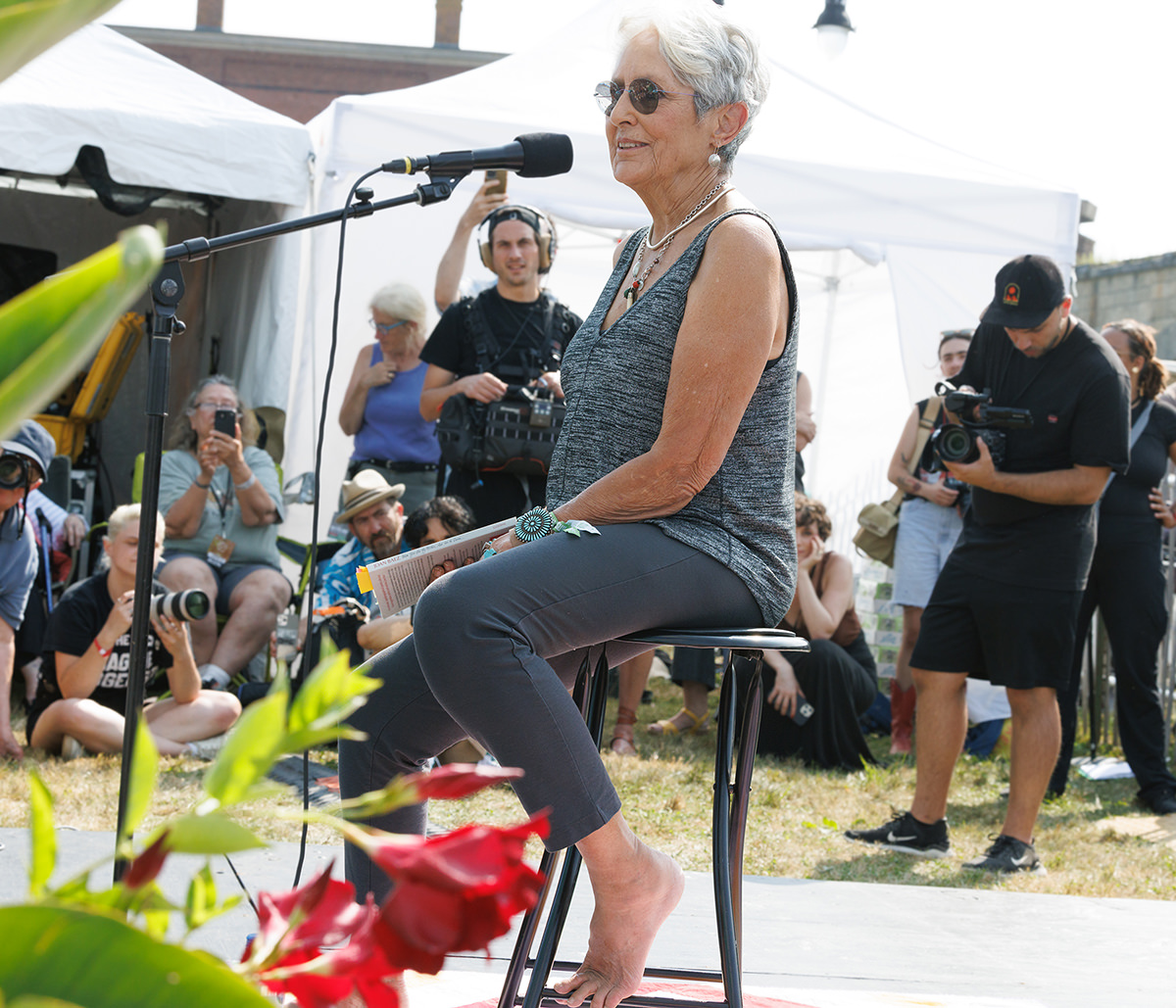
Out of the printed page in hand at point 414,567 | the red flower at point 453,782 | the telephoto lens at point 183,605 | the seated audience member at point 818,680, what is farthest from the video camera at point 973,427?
the red flower at point 453,782

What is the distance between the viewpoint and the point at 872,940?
2.82 m

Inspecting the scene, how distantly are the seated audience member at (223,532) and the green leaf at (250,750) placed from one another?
4.81 meters

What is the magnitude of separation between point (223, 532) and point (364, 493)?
2.84 ft

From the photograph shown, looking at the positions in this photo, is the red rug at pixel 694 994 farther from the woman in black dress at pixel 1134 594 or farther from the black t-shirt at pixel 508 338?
the woman in black dress at pixel 1134 594

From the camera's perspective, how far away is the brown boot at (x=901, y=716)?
18.7 ft

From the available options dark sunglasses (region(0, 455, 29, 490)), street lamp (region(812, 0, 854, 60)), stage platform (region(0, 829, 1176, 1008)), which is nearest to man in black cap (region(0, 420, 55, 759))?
dark sunglasses (region(0, 455, 29, 490))

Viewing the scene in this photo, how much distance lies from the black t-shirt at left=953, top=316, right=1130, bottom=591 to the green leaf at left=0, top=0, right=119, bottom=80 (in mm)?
3607

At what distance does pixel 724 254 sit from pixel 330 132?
14.1ft

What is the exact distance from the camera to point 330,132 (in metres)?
5.59

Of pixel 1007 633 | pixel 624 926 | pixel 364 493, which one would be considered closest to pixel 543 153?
pixel 624 926

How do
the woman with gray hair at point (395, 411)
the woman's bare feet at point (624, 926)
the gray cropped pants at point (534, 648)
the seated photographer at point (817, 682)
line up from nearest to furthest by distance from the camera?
the gray cropped pants at point (534, 648), the woman's bare feet at point (624, 926), the seated photographer at point (817, 682), the woman with gray hair at point (395, 411)

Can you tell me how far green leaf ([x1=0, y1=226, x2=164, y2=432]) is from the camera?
32 cm

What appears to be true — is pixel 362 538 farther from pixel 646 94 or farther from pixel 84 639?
pixel 646 94

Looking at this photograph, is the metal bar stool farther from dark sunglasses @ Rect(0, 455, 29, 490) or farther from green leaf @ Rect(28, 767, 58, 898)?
dark sunglasses @ Rect(0, 455, 29, 490)
